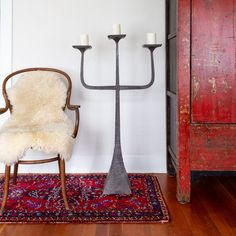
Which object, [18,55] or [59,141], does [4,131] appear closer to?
[59,141]

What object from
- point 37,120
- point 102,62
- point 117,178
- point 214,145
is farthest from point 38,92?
point 214,145

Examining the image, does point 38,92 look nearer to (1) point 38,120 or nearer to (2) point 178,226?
(1) point 38,120

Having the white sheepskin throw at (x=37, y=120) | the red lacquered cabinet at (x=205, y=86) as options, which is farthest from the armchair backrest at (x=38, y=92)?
the red lacquered cabinet at (x=205, y=86)

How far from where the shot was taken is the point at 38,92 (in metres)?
2.53

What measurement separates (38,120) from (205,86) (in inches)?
45.2

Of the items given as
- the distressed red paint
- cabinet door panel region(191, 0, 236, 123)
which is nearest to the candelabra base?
the distressed red paint

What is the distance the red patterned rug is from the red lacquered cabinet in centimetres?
31

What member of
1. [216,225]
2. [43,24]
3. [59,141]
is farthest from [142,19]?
[216,225]

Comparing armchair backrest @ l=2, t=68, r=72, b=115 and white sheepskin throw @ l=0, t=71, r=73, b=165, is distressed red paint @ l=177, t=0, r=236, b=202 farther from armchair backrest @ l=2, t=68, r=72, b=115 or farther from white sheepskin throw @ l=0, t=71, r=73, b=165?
armchair backrest @ l=2, t=68, r=72, b=115

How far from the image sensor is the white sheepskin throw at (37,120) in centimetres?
199

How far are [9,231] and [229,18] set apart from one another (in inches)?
69.1

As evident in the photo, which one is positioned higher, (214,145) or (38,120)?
(38,120)

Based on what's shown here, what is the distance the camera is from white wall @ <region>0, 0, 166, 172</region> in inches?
110

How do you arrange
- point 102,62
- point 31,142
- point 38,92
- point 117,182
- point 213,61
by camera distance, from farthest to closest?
point 102,62 → point 38,92 → point 117,182 → point 213,61 → point 31,142
